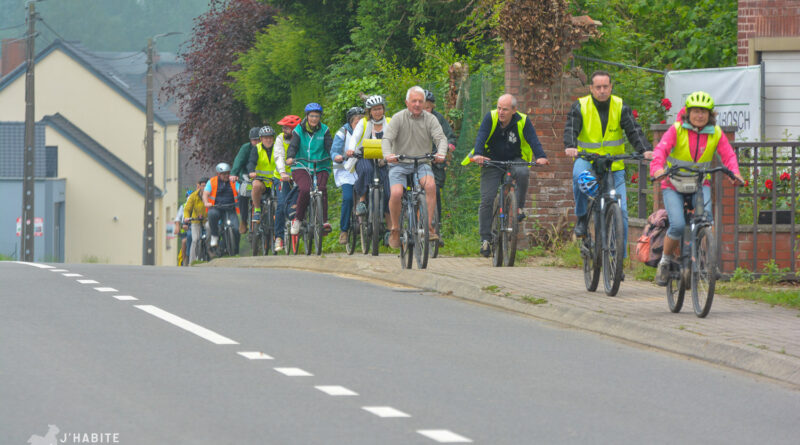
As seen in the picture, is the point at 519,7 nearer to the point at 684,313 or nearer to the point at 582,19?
the point at 582,19

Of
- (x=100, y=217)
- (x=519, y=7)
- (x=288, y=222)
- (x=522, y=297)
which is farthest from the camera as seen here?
(x=100, y=217)

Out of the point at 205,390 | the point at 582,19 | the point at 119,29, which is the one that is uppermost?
the point at 119,29

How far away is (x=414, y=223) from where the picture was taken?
1519 cm

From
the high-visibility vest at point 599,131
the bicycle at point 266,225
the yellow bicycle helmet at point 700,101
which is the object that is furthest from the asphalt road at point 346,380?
the bicycle at point 266,225

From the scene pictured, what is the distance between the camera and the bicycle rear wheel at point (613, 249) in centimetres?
1201

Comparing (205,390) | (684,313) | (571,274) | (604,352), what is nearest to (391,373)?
(205,390)

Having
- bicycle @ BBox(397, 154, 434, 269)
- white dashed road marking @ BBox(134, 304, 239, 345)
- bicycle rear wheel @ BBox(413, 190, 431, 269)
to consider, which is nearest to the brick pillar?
bicycle @ BBox(397, 154, 434, 269)

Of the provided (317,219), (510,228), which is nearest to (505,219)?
(510,228)

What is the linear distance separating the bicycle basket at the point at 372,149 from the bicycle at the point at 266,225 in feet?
13.0

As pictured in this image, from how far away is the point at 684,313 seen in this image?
11344mm

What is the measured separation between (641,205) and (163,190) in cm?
6039

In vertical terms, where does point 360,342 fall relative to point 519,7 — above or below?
below

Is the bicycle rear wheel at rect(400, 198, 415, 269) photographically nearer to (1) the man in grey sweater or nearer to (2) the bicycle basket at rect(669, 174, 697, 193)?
(1) the man in grey sweater

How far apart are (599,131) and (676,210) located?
5.31 feet
